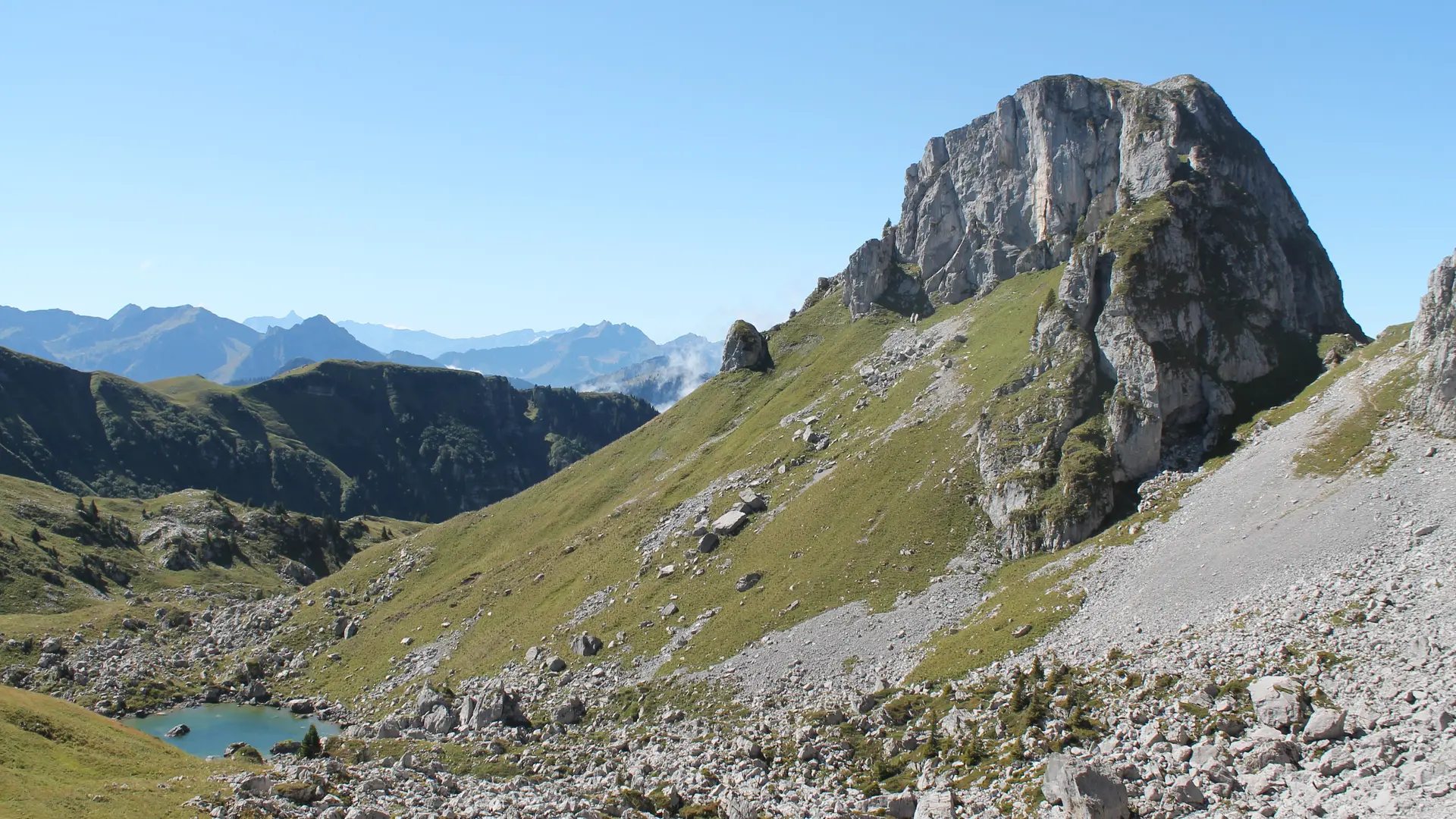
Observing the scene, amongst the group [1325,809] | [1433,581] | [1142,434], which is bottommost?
[1325,809]

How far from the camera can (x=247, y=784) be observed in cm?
5259

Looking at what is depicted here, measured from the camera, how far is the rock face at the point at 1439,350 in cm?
6328

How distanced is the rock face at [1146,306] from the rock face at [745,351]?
55.2 metres

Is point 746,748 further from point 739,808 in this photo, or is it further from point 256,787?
point 256,787

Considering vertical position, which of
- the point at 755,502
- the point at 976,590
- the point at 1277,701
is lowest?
the point at 1277,701

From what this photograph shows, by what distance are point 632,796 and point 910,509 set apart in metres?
44.7

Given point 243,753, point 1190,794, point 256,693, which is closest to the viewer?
point 1190,794

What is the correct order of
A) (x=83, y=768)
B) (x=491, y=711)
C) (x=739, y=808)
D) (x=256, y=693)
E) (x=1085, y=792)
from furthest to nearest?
(x=256, y=693)
(x=491, y=711)
(x=83, y=768)
(x=739, y=808)
(x=1085, y=792)

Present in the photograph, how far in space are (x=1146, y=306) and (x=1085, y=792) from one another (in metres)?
62.5

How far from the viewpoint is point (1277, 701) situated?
1713 inches

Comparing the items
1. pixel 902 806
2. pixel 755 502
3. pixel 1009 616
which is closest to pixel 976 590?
pixel 1009 616

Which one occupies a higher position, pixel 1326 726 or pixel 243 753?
pixel 1326 726

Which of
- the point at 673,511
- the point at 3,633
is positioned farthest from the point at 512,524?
the point at 3,633

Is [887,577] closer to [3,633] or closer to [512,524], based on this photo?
[512,524]
